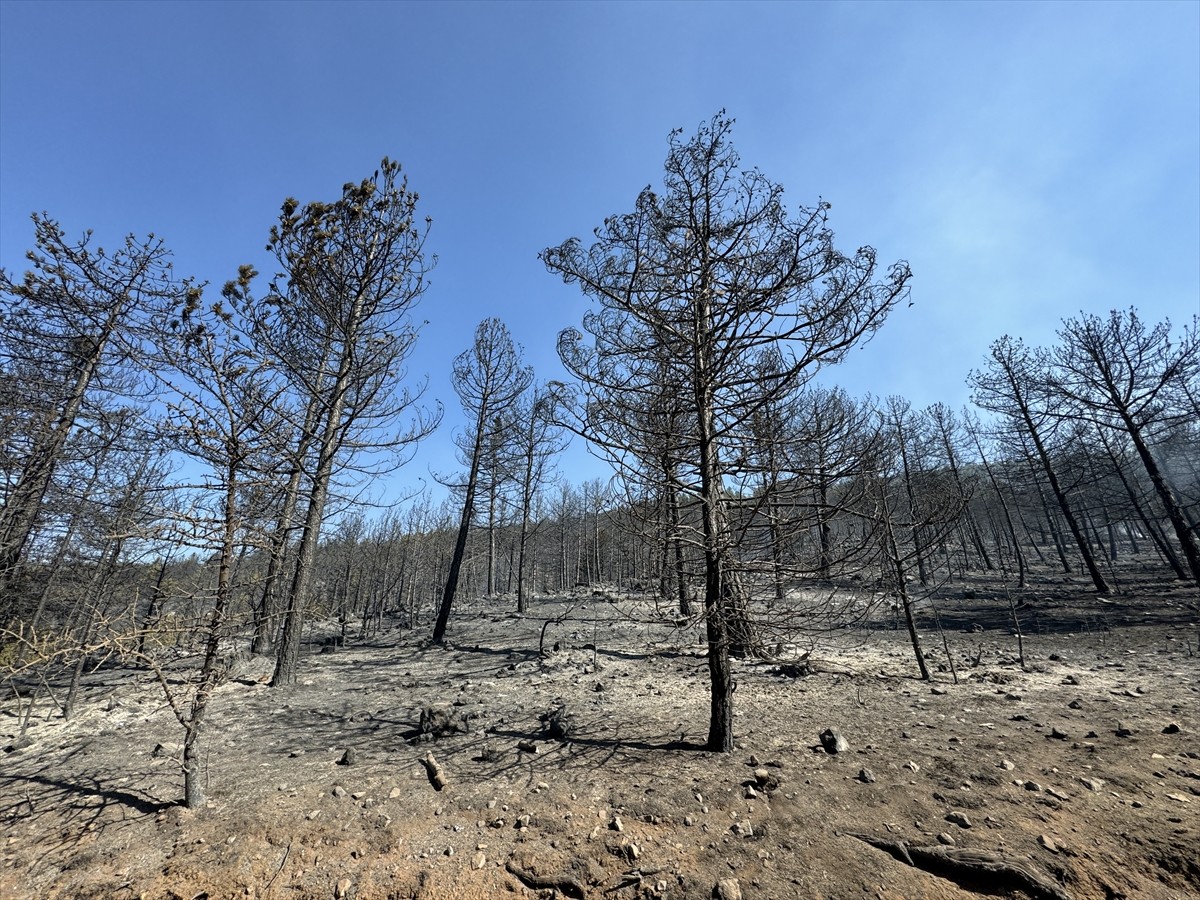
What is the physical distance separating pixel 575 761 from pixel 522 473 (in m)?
15.2

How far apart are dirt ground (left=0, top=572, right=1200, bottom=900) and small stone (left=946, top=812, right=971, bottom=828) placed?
0.06ft

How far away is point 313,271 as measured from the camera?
7348 millimetres

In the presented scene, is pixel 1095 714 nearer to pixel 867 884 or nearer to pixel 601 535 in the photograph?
pixel 867 884

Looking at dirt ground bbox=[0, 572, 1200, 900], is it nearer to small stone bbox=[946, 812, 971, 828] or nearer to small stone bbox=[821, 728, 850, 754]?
A: small stone bbox=[946, 812, 971, 828]

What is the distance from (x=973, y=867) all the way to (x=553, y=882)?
2.88 m

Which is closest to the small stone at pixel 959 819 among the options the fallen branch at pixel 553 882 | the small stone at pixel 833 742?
the small stone at pixel 833 742

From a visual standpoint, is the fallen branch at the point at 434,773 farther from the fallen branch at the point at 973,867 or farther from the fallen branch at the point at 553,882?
the fallen branch at the point at 973,867

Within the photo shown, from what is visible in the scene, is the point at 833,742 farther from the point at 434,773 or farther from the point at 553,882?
the point at 434,773

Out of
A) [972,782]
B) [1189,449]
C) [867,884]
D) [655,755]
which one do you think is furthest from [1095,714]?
[1189,449]

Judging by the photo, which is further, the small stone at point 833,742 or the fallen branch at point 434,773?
the small stone at point 833,742

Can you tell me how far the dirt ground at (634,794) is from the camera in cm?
325

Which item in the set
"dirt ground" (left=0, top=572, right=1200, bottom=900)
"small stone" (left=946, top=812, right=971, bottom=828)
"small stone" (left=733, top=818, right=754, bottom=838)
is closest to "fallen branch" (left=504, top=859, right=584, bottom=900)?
"dirt ground" (left=0, top=572, right=1200, bottom=900)

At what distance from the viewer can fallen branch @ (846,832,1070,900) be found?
2867 mm

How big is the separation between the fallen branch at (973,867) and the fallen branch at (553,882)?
7.30ft
